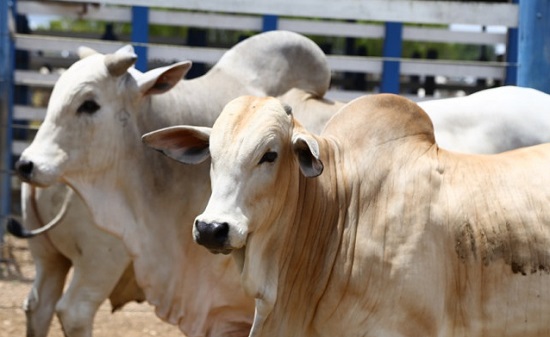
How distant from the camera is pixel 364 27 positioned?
8406 millimetres

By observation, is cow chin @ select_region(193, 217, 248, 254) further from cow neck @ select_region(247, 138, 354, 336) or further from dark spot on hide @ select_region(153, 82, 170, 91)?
dark spot on hide @ select_region(153, 82, 170, 91)

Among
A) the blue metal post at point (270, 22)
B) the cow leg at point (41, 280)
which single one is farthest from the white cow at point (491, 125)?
the blue metal post at point (270, 22)

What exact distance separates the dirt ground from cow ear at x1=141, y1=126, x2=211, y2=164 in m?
2.78

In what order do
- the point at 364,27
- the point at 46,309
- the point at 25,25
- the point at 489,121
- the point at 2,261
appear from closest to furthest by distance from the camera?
the point at 489,121, the point at 46,309, the point at 2,261, the point at 364,27, the point at 25,25

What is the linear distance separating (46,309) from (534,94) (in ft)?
8.58

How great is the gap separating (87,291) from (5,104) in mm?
3118

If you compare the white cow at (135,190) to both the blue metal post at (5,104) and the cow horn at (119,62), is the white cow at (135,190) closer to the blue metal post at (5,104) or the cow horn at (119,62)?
the cow horn at (119,62)

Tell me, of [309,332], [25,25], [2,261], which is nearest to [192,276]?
[309,332]

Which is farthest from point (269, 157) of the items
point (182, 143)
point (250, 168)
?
point (182, 143)

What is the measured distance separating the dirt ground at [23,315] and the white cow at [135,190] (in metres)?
1.39

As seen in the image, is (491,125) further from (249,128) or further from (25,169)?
(25,169)

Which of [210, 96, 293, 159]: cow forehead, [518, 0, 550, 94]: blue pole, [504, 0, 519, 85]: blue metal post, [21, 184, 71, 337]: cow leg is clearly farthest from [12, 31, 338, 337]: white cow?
[504, 0, 519, 85]: blue metal post

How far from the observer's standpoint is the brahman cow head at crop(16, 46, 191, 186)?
4.79 metres

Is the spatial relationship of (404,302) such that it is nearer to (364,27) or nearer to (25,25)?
(364,27)
